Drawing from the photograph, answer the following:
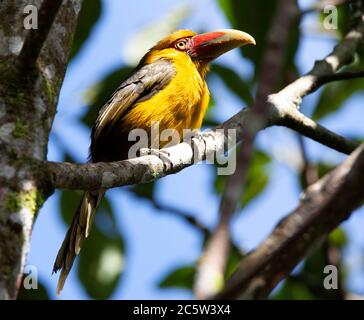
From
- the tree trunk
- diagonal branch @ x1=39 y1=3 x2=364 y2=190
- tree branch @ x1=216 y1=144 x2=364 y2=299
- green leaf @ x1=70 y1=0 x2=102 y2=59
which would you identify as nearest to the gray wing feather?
green leaf @ x1=70 y1=0 x2=102 y2=59

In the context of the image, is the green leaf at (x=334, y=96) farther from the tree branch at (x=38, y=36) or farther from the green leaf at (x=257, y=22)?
the tree branch at (x=38, y=36)

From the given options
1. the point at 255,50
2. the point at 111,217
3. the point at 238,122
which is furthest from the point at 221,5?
the point at 111,217

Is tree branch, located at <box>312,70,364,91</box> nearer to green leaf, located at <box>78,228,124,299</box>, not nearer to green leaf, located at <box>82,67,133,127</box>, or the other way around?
green leaf, located at <box>82,67,133,127</box>

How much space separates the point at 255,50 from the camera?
4.55 meters

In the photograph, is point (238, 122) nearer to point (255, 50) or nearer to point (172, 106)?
point (255, 50)

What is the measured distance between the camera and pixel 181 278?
16.3 ft

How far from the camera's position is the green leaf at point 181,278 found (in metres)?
4.95

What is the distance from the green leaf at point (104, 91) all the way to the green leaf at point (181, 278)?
1245mm

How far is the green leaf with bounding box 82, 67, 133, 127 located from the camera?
15.6 feet

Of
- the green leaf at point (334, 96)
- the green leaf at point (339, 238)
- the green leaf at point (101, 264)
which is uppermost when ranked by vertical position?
the green leaf at point (334, 96)

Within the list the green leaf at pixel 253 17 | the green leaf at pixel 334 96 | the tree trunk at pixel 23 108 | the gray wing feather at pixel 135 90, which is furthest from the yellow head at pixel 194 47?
the tree trunk at pixel 23 108

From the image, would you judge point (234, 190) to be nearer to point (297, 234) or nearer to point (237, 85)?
point (297, 234)

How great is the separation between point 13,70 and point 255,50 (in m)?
2.08

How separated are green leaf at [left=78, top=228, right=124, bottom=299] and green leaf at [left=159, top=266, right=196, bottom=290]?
0.60 meters
